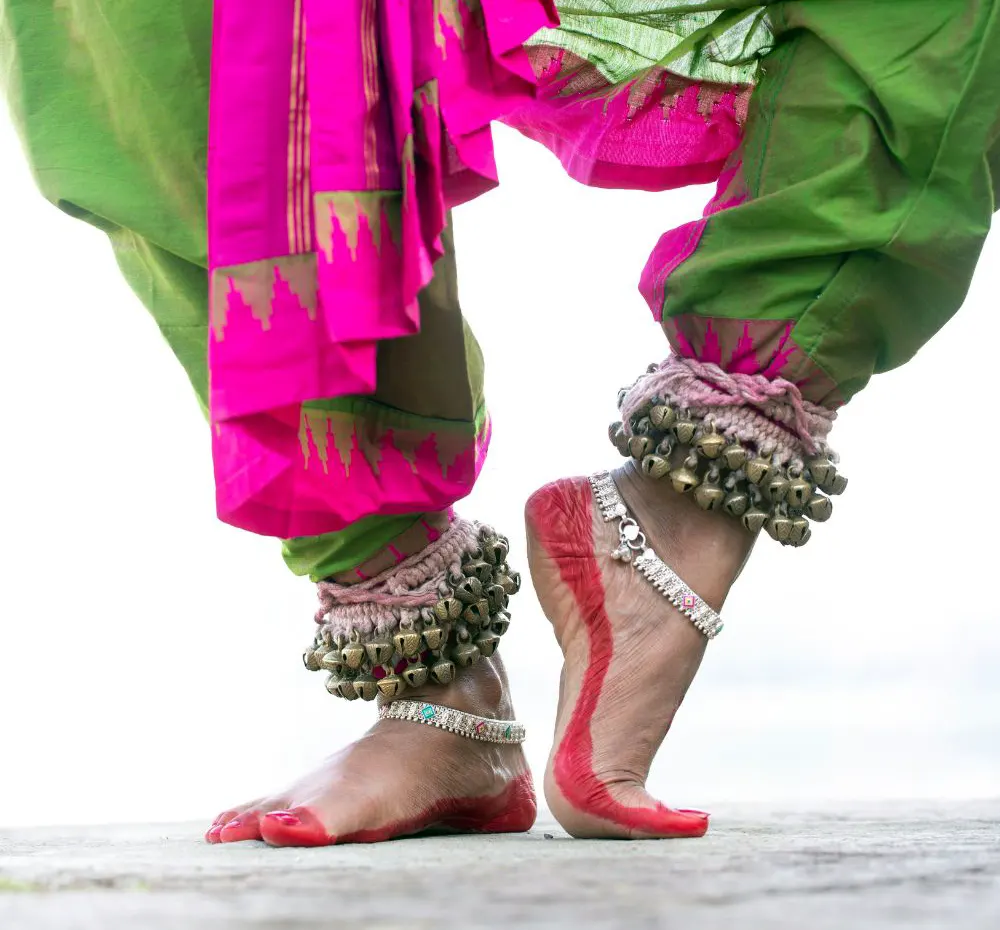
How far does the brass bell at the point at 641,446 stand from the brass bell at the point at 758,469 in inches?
3.4

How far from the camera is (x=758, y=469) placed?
940 millimetres

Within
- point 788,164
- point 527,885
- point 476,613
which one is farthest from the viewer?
point 476,613

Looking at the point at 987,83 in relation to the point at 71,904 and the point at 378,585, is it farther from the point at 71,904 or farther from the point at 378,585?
the point at 71,904

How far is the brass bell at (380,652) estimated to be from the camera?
0.99 m

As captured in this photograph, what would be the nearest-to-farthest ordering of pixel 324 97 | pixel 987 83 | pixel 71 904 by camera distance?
pixel 71 904
pixel 324 97
pixel 987 83

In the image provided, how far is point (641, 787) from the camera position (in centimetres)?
93

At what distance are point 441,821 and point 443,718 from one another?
8cm

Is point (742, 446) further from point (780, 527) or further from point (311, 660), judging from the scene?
point (311, 660)

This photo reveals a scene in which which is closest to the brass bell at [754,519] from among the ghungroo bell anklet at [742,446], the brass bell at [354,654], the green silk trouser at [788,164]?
the ghungroo bell anklet at [742,446]

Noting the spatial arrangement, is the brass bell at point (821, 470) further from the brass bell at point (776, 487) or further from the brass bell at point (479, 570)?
the brass bell at point (479, 570)

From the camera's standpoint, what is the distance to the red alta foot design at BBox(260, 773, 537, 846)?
0.85m

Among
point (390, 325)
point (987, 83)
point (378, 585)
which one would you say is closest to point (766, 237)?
point (987, 83)

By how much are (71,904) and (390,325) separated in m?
0.40

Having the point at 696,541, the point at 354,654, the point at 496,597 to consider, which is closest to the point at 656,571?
the point at 696,541
